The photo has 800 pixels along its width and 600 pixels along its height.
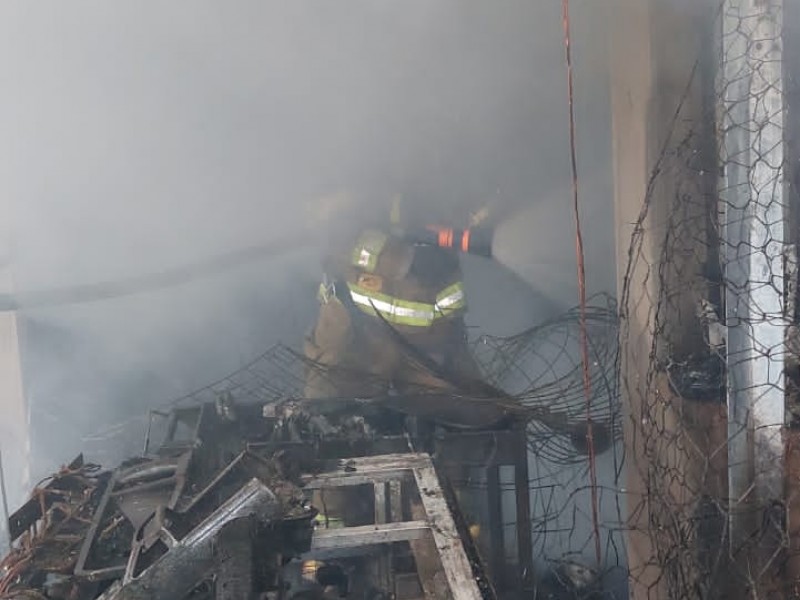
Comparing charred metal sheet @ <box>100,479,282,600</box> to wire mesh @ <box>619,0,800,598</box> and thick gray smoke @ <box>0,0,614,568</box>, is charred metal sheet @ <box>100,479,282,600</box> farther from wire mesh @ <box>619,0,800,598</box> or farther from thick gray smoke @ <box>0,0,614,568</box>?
thick gray smoke @ <box>0,0,614,568</box>

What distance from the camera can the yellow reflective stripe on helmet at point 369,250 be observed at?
15.6 feet

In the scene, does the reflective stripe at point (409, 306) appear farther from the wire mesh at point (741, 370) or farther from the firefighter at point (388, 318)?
the wire mesh at point (741, 370)

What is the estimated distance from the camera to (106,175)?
5113 millimetres

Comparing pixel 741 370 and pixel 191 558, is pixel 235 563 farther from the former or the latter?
pixel 741 370

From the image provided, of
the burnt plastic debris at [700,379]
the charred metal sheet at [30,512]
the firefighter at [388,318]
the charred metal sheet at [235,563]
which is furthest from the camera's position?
the firefighter at [388,318]

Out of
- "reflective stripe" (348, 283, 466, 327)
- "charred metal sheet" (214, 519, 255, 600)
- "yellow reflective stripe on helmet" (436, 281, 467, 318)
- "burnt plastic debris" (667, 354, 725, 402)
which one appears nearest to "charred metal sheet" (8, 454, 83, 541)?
"charred metal sheet" (214, 519, 255, 600)

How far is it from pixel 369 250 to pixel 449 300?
1.95ft

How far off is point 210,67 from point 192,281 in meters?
1.71

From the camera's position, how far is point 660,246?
11.1 feet

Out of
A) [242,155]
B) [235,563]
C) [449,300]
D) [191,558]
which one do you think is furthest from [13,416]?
[235,563]

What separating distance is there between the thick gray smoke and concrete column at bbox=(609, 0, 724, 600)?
4.80 feet

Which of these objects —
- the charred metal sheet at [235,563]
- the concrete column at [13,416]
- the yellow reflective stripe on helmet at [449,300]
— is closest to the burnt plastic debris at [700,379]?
the charred metal sheet at [235,563]

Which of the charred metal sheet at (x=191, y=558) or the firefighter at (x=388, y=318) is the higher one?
the firefighter at (x=388, y=318)

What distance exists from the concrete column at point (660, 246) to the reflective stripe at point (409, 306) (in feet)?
3.87
